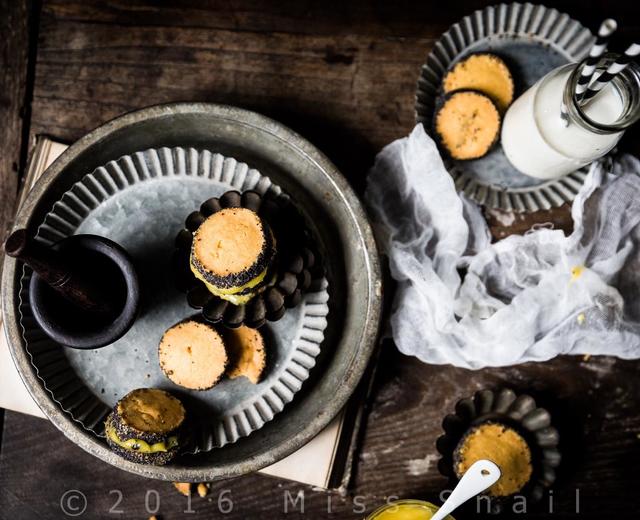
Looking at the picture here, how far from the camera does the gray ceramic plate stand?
3.61 ft

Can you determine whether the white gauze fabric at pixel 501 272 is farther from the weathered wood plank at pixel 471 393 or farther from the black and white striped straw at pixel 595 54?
the black and white striped straw at pixel 595 54

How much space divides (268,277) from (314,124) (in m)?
0.36

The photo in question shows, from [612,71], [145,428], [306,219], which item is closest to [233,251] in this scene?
[306,219]

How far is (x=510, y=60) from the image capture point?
1.13m

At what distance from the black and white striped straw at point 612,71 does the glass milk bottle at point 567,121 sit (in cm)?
2

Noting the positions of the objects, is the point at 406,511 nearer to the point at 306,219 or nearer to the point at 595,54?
the point at 306,219

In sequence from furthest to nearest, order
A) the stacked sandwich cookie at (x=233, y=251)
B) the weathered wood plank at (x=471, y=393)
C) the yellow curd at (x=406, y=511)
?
the weathered wood plank at (x=471, y=393)
the yellow curd at (x=406, y=511)
the stacked sandwich cookie at (x=233, y=251)

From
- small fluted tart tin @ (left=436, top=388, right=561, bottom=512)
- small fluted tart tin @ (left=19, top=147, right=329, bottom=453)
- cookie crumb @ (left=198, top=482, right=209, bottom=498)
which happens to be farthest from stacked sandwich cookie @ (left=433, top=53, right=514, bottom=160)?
cookie crumb @ (left=198, top=482, right=209, bottom=498)

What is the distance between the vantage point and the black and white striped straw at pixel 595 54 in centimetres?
79

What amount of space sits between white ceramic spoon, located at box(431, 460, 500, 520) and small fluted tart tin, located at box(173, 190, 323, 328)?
1.26 feet

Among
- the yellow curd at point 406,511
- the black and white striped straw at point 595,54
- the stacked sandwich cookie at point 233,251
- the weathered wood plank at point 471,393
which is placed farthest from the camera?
the weathered wood plank at point 471,393

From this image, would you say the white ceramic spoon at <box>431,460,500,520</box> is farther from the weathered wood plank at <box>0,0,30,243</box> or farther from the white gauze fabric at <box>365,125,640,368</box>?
the weathered wood plank at <box>0,0,30,243</box>

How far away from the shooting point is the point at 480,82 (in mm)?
1103

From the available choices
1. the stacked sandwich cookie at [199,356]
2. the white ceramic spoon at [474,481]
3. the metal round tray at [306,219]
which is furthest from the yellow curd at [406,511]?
the stacked sandwich cookie at [199,356]
